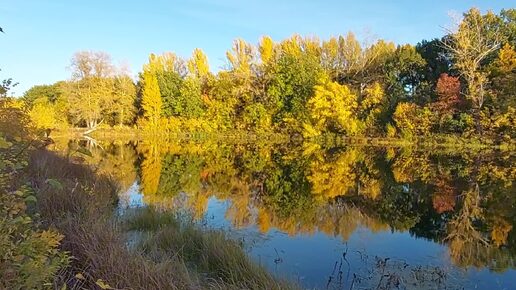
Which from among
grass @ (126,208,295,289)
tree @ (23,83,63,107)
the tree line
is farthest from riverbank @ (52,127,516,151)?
grass @ (126,208,295,289)

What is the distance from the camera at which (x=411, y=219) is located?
11.2 metres

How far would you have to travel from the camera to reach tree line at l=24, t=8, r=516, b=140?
36.4m

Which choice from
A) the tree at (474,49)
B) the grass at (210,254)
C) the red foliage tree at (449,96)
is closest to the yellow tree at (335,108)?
the red foliage tree at (449,96)

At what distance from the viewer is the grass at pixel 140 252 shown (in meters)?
4.23

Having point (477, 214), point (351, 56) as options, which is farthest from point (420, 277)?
point (351, 56)

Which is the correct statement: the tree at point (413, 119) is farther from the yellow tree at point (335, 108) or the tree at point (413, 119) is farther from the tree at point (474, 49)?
the yellow tree at point (335, 108)

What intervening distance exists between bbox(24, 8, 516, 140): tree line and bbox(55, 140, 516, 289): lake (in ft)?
52.4

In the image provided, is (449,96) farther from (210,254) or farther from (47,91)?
(47,91)

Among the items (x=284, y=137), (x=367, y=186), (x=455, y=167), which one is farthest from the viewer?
(x=284, y=137)

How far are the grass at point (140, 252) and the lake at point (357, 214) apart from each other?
883 mm

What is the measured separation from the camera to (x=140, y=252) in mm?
5230

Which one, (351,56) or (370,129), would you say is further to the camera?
(351,56)

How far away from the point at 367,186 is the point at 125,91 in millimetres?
48790

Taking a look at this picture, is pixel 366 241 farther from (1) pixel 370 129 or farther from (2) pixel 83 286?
(1) pixel 370 129
